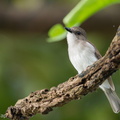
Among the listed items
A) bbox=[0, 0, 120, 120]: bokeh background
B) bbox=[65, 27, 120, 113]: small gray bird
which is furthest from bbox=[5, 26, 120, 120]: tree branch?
bbox=[0, 0, 120, 120]: bokeh background

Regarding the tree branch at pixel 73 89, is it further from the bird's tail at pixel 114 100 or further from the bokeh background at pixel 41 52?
the bokeh background at pixel 41 52

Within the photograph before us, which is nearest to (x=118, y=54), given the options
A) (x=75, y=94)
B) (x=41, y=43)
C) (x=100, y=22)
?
(x=75, y=94)

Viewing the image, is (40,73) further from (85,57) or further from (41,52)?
(85,57)

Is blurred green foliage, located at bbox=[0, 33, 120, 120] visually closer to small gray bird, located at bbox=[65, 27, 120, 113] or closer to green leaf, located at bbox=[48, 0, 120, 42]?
small gray bird, located at bbox=[65, 27, 120, 113]

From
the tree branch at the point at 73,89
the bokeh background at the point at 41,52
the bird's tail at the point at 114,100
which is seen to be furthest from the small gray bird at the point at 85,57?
the tree branch at the point at 73,89

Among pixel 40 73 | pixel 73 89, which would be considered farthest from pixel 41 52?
pixel 73 89

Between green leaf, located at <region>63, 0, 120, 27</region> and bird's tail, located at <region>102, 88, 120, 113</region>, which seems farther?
bird's tail, located at <region>102, 88, 120, 113</region>
